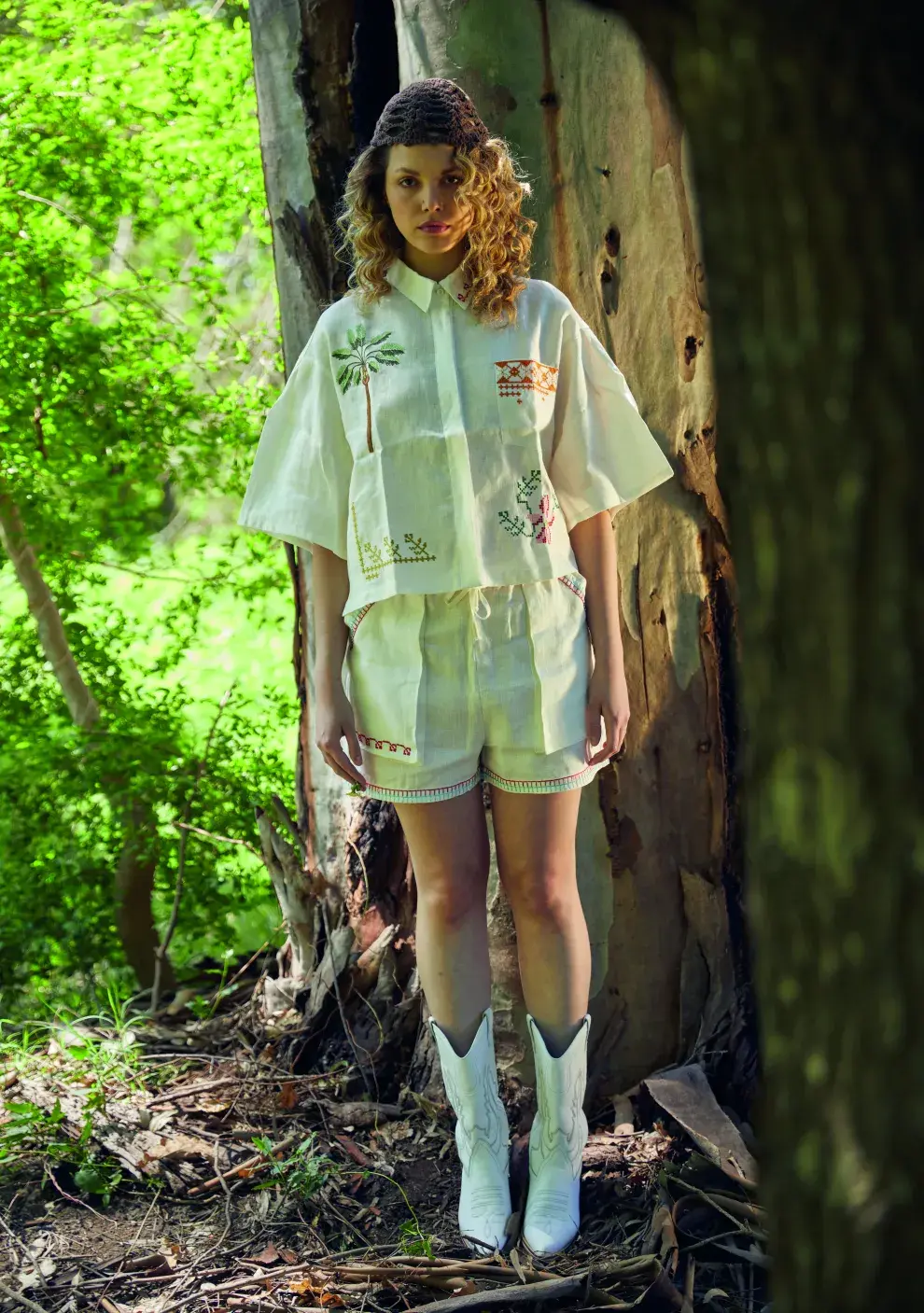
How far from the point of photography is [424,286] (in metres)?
2.32

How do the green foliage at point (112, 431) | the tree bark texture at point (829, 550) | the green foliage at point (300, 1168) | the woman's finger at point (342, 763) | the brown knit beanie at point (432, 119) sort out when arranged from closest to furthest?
the tree bark texture at point (829, 550) → the brown knit beanie at point (432, 119) → the woman's finger at point (342, 763) → the green foliage at point (300, 1168) → the green foliage at point (112, 431)

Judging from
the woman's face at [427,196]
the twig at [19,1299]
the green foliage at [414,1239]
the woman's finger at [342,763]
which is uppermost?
the woman's face at [427,196]

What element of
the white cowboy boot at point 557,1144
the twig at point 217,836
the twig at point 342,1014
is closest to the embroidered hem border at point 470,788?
the white cowboy boot at point 557,1144

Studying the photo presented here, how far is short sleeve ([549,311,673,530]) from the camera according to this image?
7.77 ft

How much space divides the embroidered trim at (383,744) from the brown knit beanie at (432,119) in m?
1.07

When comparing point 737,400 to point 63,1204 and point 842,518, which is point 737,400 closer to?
point 842,518

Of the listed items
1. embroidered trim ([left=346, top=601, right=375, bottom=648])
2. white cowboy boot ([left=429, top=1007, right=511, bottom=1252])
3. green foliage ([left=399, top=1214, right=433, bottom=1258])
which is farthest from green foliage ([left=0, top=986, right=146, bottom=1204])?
embroidered trim ([left=346, top=601, right=375, bottom=648])

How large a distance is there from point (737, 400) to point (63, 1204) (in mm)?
2409

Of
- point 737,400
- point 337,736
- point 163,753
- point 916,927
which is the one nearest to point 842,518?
point 737,400

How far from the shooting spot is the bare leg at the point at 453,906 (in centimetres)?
240

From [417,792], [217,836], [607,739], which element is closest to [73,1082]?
[217,836]

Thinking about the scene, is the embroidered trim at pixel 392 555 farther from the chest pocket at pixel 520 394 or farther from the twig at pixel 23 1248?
the twig at pixel 23 1248

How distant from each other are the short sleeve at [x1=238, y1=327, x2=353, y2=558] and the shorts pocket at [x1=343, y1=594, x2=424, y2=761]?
0.16 m

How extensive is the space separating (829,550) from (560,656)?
51.4 inches
